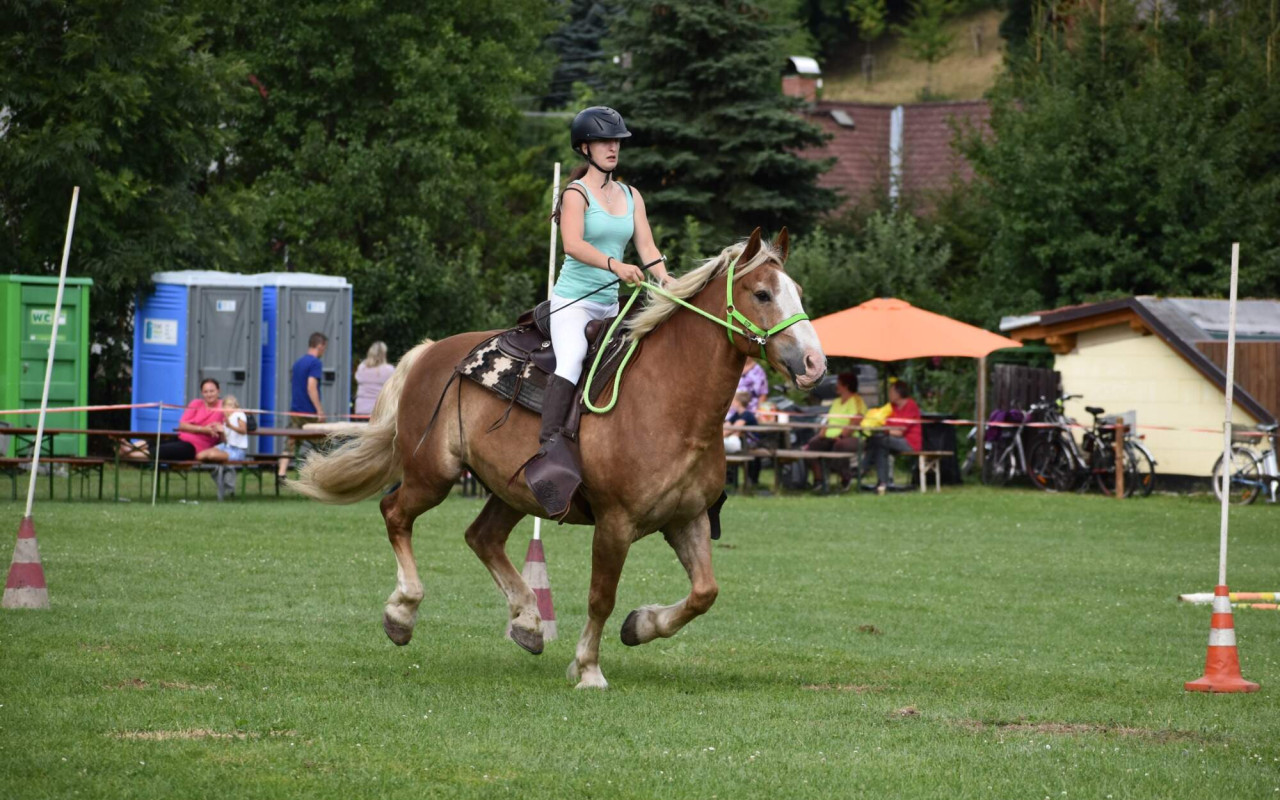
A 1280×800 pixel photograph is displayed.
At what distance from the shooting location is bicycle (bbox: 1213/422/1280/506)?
24.0 m

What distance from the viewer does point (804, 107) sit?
41.8 metres

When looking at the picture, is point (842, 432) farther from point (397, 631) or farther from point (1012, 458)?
point (397, 631)

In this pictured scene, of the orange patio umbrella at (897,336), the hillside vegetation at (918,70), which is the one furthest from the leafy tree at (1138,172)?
the hillside vegetation at (918,70)

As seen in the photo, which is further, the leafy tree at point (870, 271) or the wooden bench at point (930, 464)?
the leafy tree at point (870, 271)

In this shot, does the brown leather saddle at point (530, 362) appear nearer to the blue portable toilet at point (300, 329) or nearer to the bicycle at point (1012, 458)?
the blue portable toilet at point (300, 329)

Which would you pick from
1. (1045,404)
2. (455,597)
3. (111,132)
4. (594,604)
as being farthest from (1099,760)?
(111,132)

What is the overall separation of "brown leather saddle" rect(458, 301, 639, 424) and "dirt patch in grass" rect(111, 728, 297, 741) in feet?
8.07

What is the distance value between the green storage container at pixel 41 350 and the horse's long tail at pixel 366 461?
14223mm

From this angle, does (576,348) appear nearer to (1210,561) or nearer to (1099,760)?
(1099,760)

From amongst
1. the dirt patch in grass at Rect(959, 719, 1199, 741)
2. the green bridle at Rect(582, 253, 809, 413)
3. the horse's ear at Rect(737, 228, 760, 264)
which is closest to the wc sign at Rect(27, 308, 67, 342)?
the green bridle at Rect(582, 253, 809, 413)

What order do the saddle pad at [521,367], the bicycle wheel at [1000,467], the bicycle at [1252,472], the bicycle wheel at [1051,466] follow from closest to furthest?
the saddle pad at [521,367] → the bicycle at [1252,472] → the bicycle wheel at [1051,466] → the bicycle wheel at [1000,467]

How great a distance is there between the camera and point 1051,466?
26.7m

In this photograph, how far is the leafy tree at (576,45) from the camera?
222 feet

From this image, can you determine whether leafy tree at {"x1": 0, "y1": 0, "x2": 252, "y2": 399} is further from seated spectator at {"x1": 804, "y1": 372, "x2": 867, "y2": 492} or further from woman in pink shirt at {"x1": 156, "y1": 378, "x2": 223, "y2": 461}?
seated spectator at {"x1": 804, "y1": 372, "x2": 867, "y2": 492}
